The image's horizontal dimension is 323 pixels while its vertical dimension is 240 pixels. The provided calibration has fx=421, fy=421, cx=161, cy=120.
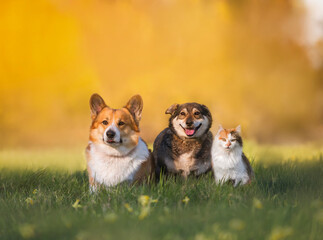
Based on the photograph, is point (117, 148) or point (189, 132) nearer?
point (117, 148)

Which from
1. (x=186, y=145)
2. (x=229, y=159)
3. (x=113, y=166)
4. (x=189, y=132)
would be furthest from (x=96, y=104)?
(x=229, y=159)

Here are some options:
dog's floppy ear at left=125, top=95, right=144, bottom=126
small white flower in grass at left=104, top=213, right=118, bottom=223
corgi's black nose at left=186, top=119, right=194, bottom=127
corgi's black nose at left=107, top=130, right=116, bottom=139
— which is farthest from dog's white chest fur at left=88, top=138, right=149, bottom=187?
small white flower in grass at left=104, top=213, right=118, bottom=223

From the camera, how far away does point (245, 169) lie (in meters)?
5.89

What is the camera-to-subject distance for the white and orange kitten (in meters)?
5.71

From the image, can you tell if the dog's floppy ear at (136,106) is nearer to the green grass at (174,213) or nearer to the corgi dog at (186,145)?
the corgi dog at (186,145)

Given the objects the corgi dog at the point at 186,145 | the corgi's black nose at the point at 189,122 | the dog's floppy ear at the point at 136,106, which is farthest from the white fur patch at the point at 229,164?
the dog's floppy ear at the point at 136,106

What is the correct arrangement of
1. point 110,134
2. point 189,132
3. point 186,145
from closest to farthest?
point 110,134
point 189,132
point 186,145

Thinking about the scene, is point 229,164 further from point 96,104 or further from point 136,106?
point 96,104

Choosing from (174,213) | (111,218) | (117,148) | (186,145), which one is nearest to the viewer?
(111,218)

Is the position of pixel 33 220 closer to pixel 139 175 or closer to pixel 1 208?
pixel 1 208

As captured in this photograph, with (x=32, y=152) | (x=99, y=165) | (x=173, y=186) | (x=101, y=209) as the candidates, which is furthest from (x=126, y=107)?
(x=32, y=152)

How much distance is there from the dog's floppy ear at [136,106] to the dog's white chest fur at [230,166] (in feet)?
3.85

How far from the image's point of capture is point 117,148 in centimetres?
566

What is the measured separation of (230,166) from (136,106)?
153cm
